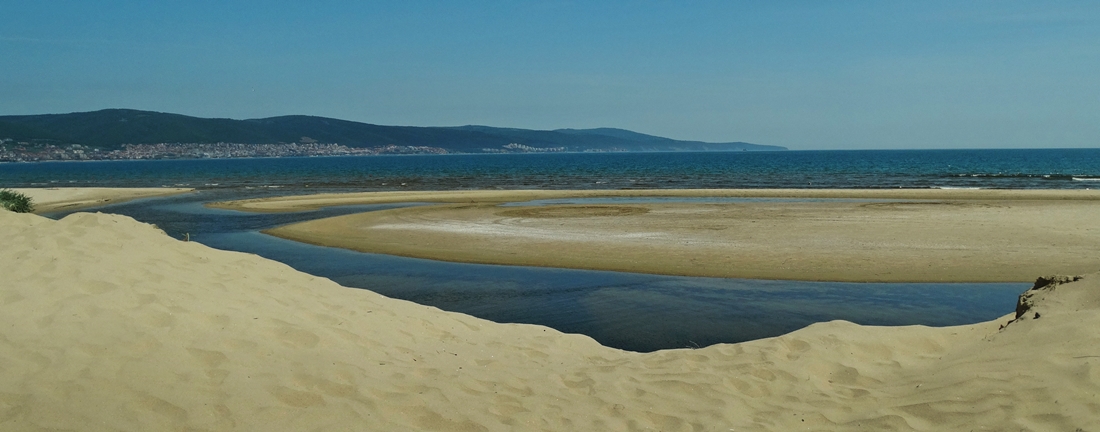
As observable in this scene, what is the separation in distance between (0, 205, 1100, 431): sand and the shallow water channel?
2655 millimetres

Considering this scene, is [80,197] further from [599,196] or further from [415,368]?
[415,368]

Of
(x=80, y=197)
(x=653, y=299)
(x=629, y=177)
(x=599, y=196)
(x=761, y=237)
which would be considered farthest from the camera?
(x=629, y=177)

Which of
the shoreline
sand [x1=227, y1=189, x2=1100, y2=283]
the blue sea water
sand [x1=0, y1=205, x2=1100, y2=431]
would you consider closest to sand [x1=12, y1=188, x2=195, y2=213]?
the shoreline

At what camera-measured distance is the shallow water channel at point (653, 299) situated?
10.7m

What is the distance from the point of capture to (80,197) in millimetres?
43625

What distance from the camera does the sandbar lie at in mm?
37500

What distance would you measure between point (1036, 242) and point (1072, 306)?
1424 centimetres

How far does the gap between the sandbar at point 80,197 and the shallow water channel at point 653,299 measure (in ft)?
85.9

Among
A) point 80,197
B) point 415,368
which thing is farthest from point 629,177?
point 415,368

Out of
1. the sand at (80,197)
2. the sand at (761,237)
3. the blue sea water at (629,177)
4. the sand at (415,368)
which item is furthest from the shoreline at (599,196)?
the sand at (415,368)

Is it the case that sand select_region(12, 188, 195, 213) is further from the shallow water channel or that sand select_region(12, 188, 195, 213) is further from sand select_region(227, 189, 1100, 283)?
the shallow water channel

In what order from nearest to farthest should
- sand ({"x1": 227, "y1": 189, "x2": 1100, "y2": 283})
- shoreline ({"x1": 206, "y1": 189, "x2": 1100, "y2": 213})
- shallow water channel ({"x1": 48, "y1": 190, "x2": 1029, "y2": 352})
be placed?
shallow water channel ({"x1": 48, "y1": 190, "x2": 1029, "y2": 352}) → sand ({"x1": 227, "y1": 189, "x2": 1100, "y2": 283}) → shoreline ({"x1": 206, "y1": 189, "x2": 1100, "y2": 213})

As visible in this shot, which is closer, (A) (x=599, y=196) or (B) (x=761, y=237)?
(B) (x=761, y=237)

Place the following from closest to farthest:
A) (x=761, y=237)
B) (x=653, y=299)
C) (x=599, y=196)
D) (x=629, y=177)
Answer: (x=653, y=299)
(x=761, y=237)
(x=599, y=196)
(x=629, y=177)
